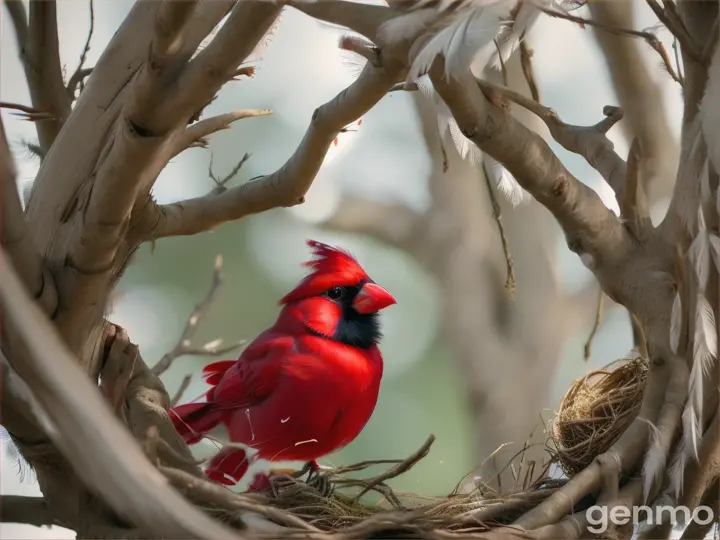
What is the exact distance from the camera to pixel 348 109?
129 cm

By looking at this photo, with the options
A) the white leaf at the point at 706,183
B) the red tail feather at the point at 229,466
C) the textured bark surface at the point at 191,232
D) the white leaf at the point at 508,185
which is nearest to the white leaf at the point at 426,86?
the textured bark surface at the point at 191,232

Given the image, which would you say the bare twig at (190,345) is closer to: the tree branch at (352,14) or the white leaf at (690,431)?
the tree branch at (352,14)

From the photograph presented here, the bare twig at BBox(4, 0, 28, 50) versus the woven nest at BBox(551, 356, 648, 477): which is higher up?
the bare twig at BBox(4, 0, 28, 50)

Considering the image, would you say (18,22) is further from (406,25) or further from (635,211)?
(635,211)

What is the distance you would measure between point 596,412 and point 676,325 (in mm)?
271

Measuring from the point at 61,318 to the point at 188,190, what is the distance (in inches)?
63.5

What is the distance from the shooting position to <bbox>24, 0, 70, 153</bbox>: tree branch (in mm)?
1231

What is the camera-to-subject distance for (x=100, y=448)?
1.99 feet

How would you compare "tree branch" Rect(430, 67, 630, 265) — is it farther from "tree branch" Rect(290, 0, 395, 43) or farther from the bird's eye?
the bird's eye

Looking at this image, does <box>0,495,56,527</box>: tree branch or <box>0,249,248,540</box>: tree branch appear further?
<box>0,495,56,527</box>: tree branch

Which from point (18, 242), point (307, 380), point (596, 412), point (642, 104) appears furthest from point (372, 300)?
point (642, 104)

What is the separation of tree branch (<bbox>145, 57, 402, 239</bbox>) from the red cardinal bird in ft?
0.87

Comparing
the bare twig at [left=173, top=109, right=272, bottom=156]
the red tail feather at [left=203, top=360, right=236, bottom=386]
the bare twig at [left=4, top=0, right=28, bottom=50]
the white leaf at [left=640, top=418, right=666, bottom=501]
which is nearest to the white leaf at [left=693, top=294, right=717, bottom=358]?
the white leaf at [left=640, top=418, right=666, bottom=501]

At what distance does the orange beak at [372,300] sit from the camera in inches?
65.2
